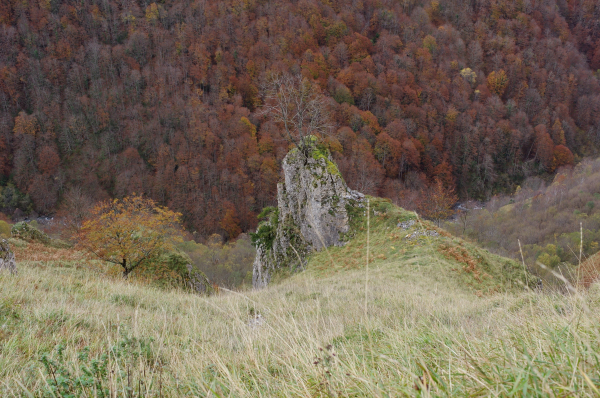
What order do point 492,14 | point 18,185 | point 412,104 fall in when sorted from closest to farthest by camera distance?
point 18,185, point 412,104, point 492,14

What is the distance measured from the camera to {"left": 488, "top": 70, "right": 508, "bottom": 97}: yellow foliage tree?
96.9 m

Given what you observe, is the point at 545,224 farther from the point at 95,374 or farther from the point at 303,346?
the point at 95,374

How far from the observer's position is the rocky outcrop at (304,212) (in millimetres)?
17703

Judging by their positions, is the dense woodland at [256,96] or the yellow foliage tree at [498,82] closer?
the dense woodland at [256,96]

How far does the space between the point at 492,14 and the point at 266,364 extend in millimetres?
150360

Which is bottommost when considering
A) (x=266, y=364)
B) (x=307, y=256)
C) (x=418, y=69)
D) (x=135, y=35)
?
(x=307, y=256)

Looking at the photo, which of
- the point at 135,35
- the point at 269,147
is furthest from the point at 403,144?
the point at 135,35

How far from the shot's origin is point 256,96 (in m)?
90.2

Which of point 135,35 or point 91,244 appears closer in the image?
point 91,244

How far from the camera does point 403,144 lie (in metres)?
75.6

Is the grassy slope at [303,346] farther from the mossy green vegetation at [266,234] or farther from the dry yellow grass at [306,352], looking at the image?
the mossy green vegetation at [266,234]

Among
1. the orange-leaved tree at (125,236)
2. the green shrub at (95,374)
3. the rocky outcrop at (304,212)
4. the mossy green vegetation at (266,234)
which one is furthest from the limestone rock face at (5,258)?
the mossy green vegetation at (266,234)

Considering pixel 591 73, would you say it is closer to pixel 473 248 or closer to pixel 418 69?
pixel 418 69

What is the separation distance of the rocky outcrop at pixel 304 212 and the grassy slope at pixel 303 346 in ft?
34.7
